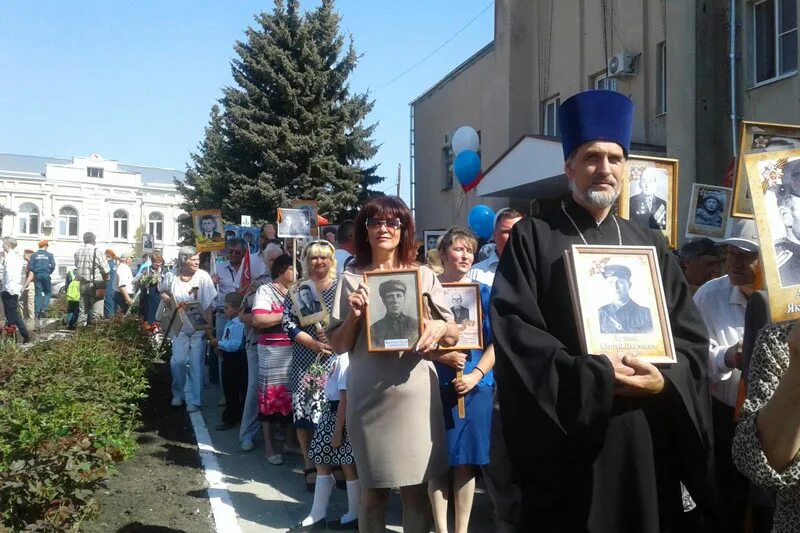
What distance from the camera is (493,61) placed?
2022 cm

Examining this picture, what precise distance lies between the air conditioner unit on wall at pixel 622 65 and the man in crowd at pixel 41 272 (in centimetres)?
1300

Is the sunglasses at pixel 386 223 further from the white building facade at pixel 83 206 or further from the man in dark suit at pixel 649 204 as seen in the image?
the white building facade at pixel 83 206

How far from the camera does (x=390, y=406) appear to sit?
3.96 meters

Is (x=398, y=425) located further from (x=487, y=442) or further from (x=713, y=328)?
(x=713, y=328)

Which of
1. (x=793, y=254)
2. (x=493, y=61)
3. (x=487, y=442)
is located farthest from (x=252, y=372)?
(x=493, y=61)

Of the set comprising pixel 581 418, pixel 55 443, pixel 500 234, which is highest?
pixel 500 234

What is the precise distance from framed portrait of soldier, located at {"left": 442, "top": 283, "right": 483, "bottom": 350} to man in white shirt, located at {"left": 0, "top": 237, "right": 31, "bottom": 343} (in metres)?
11.7

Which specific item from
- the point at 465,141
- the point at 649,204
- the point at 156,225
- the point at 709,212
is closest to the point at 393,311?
the point at 649,204

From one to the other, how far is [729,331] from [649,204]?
84cm

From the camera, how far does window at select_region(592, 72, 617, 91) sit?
50.5ft

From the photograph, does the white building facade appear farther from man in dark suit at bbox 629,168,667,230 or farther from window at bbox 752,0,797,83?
man in dark suit at bbox 629,168,667,230

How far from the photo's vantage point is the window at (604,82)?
50.5 ft

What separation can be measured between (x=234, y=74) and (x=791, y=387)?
27.5m

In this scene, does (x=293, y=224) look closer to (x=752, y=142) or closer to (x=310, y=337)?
(x=310, y=337)
